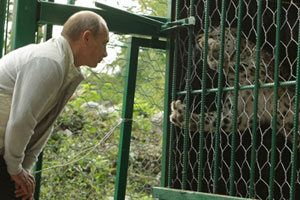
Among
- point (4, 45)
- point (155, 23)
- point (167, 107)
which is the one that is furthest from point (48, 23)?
point (167, 107)

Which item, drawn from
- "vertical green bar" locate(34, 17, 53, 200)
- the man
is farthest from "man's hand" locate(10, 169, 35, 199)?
"vertical green bar" locate(34, 17, 53, 200)

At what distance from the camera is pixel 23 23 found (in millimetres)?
3242

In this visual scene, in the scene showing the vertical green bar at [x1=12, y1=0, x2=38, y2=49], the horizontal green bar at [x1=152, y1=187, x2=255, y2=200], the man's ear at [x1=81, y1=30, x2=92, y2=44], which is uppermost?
the vertical green bar at [x1=12, y1=0, x2=38, y2=49]

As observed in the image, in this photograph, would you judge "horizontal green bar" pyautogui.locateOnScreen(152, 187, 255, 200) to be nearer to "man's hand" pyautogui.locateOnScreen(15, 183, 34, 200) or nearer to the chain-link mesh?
the chain-link mesh

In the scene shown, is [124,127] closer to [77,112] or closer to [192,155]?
[192,155]

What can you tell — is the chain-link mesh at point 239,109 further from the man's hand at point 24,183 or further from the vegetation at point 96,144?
the man's hand at point 24,183

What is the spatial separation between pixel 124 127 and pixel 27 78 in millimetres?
1375

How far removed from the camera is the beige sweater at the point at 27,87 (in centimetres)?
219

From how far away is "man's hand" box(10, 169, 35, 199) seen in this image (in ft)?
7.76

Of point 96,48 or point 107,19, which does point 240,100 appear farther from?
point 96,48

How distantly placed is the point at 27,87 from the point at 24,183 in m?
0.48

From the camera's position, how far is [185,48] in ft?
11.4

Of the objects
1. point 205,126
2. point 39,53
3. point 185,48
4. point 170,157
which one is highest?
point 185,48

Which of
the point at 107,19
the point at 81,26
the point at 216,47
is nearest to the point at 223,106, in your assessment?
the point at 216,47
